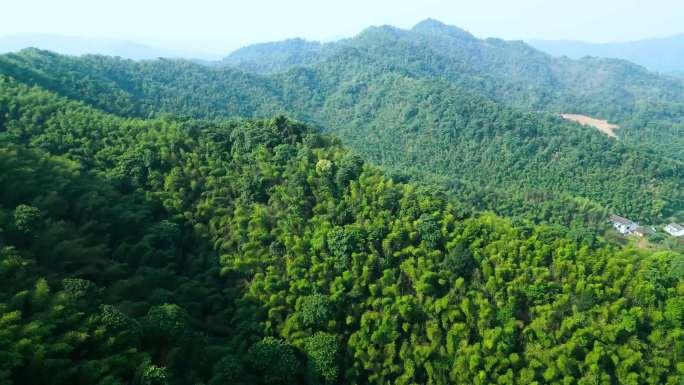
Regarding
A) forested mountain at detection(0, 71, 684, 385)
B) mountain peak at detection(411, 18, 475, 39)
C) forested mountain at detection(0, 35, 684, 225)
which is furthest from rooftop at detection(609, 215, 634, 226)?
mountain peak at detection(411, 18, 475, 39)

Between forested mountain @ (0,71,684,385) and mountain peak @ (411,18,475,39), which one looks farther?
mountain peak @ (411,18,475,39)

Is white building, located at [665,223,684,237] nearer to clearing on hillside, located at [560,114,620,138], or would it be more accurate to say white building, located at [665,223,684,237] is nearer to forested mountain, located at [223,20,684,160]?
forested mountain, located at [223,20,684,160]

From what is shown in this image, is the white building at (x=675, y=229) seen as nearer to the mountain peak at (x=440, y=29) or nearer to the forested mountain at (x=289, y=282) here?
the forested mountain at (x=289, y=282)

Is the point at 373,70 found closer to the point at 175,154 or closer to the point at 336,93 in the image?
the point at 336,93

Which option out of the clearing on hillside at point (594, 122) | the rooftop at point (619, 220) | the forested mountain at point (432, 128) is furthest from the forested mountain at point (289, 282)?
the clearing on hillside at point (594, 122)

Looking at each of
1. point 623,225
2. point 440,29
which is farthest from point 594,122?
point 440,29

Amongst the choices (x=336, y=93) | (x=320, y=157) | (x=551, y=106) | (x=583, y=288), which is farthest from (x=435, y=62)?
(x=583, y=288)
